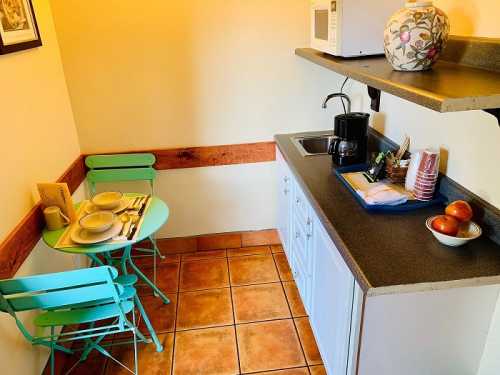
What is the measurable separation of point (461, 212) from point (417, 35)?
2.09 feet

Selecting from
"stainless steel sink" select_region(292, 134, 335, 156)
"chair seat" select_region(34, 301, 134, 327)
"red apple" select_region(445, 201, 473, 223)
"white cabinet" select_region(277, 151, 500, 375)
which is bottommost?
"chair seat" select_region(34, 301, 134, 327)

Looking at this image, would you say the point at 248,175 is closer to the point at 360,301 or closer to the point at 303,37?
the point at 303,37

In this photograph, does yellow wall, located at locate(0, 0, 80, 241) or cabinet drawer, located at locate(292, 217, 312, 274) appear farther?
cabinet drawer, located at locate(292, 217, 312, 274)

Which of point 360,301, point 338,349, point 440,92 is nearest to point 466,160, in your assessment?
point 440,92

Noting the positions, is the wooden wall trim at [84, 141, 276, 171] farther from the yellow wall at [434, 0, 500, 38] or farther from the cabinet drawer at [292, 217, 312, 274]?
the yellow wall at [434, 0, 500, 38]

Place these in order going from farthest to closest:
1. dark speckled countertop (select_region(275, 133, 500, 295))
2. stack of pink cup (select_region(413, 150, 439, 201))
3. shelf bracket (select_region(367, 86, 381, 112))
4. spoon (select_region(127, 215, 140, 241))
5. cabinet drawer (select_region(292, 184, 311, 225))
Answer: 1. shelf bracket (select_region(367, 86, 381, 112))
2. cabinet drawer (select_region(292, 184, 311, 225))
3. spoon (select_region(127, 215, 140, 241))
4. stack of pink cup (select_region(413, 150, 439, 201))
5. dark speckled countertop (select_region(275, 133, 500, 295))

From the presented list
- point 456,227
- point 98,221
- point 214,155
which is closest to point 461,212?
point 456,227

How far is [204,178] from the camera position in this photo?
9.03ft

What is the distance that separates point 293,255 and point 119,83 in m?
1.56

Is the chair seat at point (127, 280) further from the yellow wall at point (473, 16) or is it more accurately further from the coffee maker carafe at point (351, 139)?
the yellow wall at point (473, 16)

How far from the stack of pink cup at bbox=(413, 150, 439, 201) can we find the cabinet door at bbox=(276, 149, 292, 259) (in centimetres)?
83

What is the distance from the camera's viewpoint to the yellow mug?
1831 mm

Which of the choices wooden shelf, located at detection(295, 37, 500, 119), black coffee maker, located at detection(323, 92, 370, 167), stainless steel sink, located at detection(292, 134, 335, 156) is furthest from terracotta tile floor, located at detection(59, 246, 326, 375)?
wooden shelf, located at detection(295, 37, 500, 119)

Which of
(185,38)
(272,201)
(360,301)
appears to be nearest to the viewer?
(360,301)
